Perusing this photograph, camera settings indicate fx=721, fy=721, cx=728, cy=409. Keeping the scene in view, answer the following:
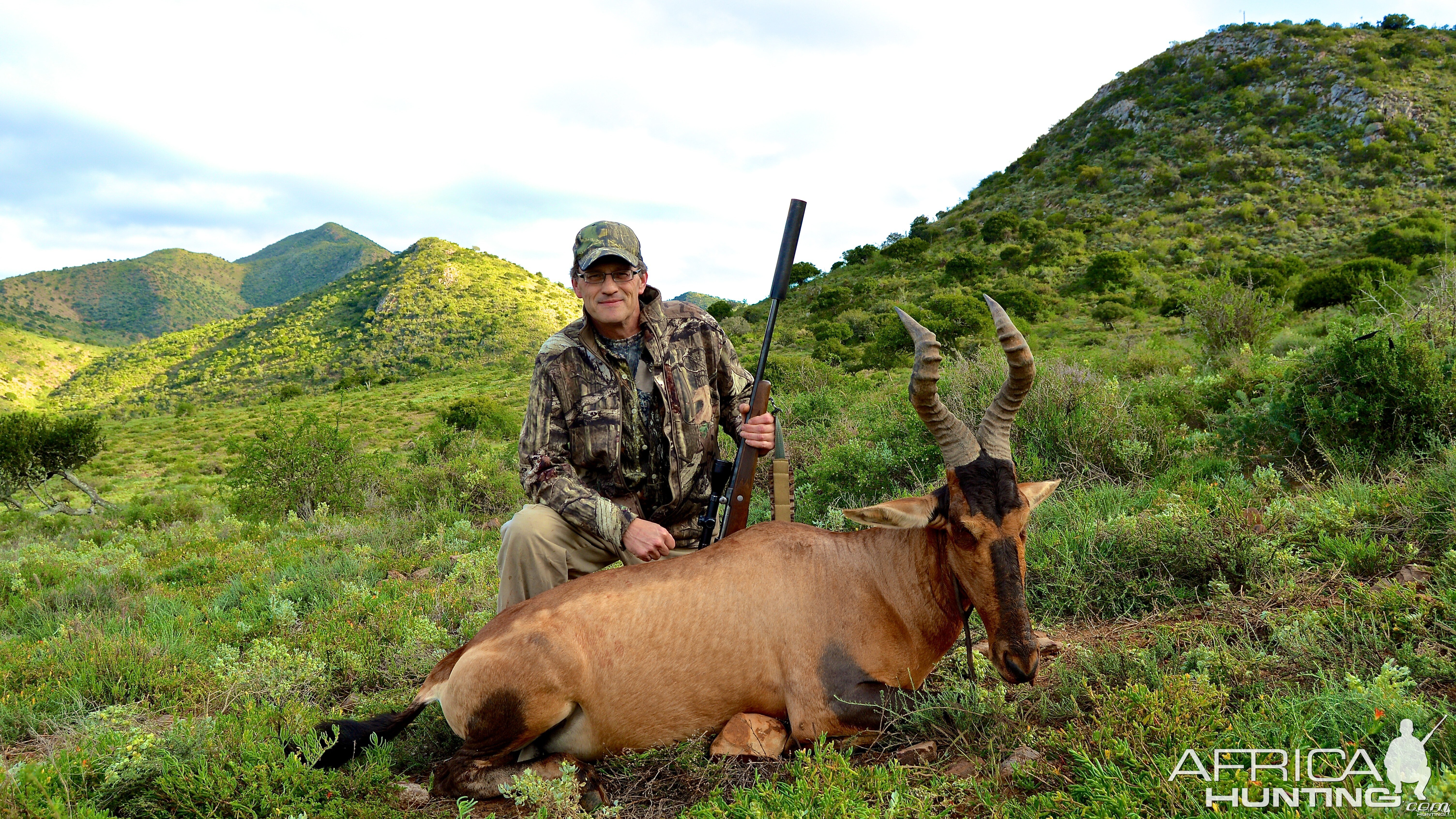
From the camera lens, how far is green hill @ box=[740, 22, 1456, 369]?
24.4m

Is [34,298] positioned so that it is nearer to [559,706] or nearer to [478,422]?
[478,422]

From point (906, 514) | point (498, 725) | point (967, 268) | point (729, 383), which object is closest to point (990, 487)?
point (906, 514)

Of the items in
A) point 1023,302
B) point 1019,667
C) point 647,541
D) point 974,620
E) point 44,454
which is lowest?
point 974,620

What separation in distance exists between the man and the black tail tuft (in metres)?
0.95

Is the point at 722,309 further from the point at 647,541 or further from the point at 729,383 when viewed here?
the point at 647,541

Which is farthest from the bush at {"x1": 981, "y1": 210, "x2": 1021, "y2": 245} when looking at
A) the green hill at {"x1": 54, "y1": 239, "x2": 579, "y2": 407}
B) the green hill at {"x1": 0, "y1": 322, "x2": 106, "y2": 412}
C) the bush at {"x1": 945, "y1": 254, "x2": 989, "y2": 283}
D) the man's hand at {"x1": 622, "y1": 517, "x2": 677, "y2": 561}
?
the green hill at {"x1": 0, "y1": 322, "x2": 106, "y2": 412}

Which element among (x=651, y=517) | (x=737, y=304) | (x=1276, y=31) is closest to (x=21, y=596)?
(x=651, y=517)

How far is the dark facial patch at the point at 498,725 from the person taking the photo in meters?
3.23

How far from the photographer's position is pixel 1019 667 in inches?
115

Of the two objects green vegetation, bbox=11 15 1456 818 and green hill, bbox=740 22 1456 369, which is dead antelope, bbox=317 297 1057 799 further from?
green hill, bbox=740 22 1456 369

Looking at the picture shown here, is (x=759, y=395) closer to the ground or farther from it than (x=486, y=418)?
farther from it

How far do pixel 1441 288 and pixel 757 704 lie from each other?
7.93 metres

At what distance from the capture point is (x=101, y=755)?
10.0 ft

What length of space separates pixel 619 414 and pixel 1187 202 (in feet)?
141
